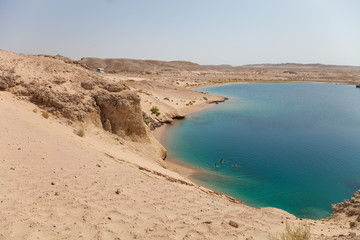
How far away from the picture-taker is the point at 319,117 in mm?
29828

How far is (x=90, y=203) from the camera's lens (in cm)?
524

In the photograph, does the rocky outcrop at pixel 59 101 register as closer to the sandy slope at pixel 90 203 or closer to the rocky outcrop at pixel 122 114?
the rocky outcrop at pixel 122 114

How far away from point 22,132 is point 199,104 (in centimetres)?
3138

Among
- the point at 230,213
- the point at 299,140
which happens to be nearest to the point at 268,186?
the point at 230,213

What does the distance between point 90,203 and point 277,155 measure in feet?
49.0

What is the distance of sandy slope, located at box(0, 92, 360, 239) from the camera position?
4.44 meters

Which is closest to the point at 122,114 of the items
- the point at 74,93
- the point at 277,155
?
the point at 74,93

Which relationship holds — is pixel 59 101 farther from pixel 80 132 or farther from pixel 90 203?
pixel 90 203

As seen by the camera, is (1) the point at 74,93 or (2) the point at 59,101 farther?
(1) the point at 74,93

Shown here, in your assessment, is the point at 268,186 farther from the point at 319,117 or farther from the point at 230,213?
the point at 319,117

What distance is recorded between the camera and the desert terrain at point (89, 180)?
4.64 m

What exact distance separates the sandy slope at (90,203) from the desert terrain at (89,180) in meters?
0.02

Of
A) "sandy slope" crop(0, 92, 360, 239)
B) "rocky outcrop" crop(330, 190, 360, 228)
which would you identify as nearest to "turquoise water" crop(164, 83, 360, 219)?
"rocky outcrop" crop(330, 190, 360, 228)

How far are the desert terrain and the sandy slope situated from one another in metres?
0.02
